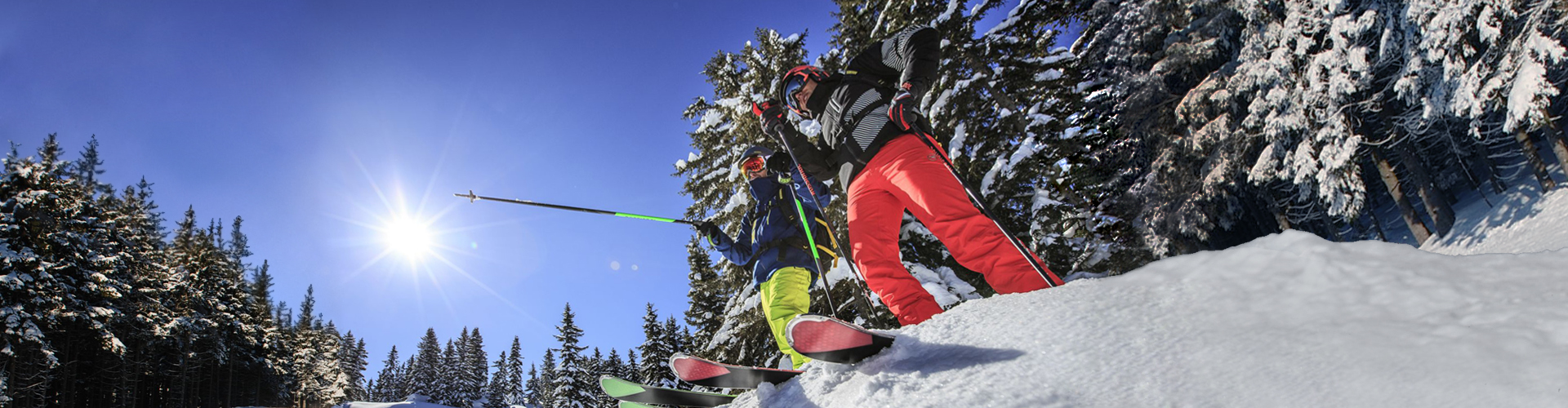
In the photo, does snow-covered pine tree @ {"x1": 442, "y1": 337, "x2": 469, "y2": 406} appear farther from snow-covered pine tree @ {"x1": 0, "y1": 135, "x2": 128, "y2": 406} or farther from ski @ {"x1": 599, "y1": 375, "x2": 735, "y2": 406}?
ski @ {"x1": 599, "y1": 375, "x2": 735, "y2": 406}

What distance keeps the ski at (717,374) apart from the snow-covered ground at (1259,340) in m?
0.65

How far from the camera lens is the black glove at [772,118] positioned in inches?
199

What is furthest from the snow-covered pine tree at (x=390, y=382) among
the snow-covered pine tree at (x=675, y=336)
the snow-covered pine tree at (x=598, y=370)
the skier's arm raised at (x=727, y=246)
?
the skier's arm raised at (x=727, y=246)

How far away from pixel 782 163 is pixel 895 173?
6.42 feet

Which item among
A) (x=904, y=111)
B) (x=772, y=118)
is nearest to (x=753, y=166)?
(x=772, y=118)

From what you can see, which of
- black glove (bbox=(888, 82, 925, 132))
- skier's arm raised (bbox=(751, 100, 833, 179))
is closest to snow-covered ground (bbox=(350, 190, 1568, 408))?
black glove (bbox=(888, 82, 925, 132))

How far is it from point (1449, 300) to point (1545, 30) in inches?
520

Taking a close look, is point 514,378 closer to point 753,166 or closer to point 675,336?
point 675,336

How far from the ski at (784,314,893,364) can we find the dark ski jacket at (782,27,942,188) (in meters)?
1.97

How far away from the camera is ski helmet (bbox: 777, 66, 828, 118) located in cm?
462

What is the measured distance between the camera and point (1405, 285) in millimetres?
1538

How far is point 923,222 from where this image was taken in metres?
3.48

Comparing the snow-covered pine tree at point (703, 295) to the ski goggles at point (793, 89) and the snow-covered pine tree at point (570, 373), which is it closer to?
the ski goggles at point (793, 89)

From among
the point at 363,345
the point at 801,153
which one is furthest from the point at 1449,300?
the point at 363,345
